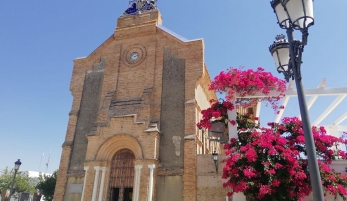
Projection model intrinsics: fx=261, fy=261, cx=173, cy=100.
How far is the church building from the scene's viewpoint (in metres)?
13.0

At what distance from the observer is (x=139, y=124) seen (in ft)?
46.7

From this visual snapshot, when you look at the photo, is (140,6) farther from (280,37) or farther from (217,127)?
(280,37)

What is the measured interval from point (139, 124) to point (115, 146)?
6.34 feet

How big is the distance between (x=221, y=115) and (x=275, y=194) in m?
3.49

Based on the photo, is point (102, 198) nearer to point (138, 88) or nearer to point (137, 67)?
point (138, 88)

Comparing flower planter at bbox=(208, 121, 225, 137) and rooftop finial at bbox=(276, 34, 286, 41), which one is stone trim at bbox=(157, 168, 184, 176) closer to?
flower planter at bbox=(208, 121, 225, 137)

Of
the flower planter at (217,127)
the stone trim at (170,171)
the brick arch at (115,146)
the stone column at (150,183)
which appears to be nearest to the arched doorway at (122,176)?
the brick arch at (115,146)

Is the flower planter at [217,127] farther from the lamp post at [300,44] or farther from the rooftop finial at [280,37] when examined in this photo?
the lamp post at [300,44]

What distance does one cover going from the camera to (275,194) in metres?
7.81

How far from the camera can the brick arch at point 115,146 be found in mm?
14123

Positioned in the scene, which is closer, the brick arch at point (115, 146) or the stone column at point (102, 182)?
the stone column at point (102, 182)

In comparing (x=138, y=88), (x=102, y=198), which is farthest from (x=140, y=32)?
(x=102, y=198)

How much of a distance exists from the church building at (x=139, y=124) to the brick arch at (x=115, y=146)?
0.05m

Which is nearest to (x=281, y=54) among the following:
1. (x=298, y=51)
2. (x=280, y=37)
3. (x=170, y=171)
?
(x=280, y=37)
